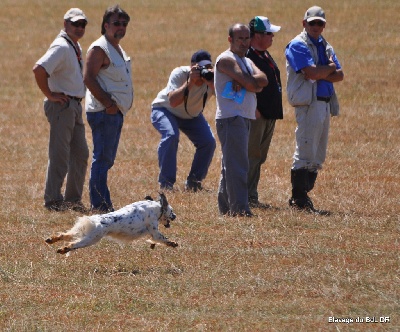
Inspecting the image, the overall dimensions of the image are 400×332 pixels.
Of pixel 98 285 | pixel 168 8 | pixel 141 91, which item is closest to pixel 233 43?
pixel 98 285

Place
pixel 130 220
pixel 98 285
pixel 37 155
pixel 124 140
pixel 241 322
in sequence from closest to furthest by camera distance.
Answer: pixel 241 322
pixel 98 285
pixel 130 220
pixel 37 155
pixel 124 140

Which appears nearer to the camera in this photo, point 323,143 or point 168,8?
point 323,143

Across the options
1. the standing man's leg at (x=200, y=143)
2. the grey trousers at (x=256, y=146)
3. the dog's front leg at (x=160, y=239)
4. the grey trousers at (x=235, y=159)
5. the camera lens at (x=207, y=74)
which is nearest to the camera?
the dog's front leg at (x=160, y=239)

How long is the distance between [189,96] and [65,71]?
5.95ft

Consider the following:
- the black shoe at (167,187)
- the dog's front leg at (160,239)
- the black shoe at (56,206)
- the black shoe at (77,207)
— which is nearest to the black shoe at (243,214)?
the black shoe at (77,207)

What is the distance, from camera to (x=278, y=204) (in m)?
10.5

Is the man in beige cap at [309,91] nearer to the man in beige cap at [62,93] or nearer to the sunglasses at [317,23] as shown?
the sunglasses at [317,23]

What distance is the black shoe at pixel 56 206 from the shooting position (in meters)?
10.1

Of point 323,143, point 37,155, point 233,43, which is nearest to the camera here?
point 233,43

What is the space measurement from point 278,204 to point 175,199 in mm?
1129

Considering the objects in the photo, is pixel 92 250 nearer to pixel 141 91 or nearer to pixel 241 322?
pixel 241 322

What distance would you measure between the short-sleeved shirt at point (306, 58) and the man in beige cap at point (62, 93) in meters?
2.13

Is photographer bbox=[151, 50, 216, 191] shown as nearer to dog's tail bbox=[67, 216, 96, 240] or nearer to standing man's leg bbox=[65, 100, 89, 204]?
standing man's leg bbox=[65, 100, 89, 204]

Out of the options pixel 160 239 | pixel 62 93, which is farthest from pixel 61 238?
pixel 62 93
